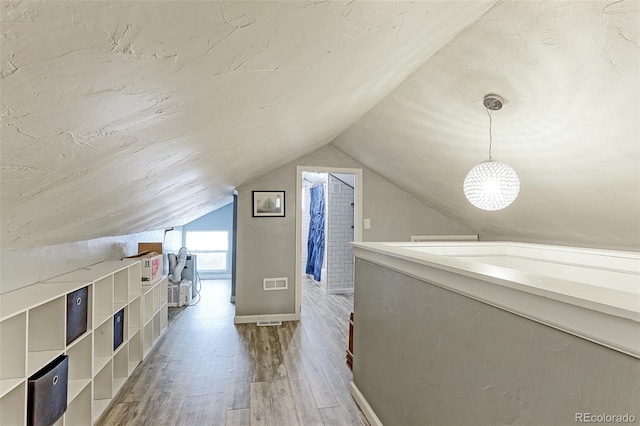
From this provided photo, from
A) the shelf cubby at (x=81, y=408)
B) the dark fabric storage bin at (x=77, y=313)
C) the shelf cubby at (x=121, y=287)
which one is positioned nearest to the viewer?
the dark fabric storage bin at (x=77, y=313)

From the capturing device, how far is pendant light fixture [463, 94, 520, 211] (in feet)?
5.91

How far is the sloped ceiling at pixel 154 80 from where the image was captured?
56cm

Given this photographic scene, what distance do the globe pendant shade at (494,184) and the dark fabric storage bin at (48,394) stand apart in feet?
7.58

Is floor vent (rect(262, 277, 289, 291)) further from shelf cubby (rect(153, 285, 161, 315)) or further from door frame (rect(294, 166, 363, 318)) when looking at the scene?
shelf cubby (rect(153, 285, 161, 315))

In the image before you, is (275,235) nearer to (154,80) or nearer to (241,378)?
(241,378)

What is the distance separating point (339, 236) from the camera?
5355 millimetres

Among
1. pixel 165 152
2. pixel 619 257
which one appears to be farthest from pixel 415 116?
pixel 165 152

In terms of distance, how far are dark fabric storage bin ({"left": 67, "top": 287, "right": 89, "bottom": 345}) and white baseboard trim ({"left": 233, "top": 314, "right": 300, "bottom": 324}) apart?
2084 millimetres

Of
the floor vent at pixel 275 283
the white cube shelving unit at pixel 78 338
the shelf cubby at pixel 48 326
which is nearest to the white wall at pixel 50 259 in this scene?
the white cube shelving unit at pixel 78 338

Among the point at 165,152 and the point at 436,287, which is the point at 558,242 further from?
the point at 165,152

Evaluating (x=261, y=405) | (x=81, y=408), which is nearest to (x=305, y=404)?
(x=261, y=405)

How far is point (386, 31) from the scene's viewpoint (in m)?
1.21

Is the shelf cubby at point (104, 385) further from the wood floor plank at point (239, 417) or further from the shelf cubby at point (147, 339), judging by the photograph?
the wood floor plank at point (239, 417)

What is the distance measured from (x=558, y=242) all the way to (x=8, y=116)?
3.87 meters
